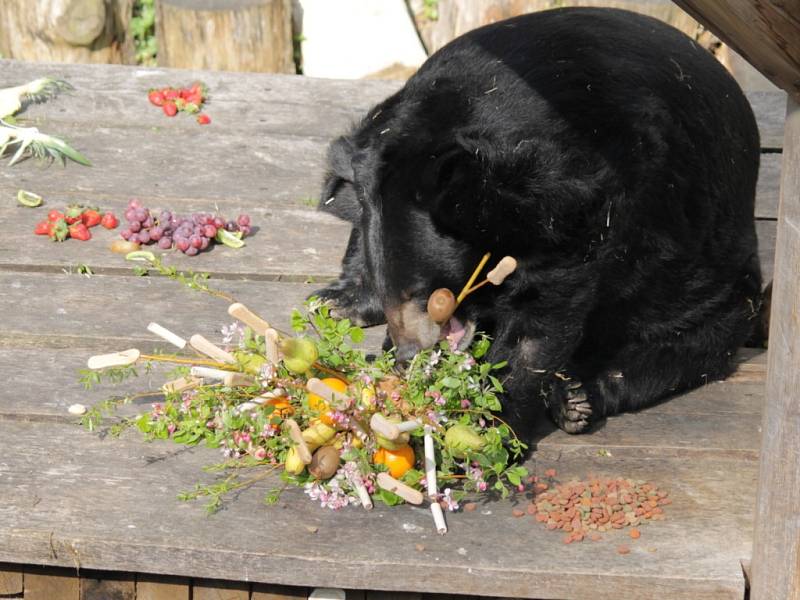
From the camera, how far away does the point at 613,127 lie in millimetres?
3410

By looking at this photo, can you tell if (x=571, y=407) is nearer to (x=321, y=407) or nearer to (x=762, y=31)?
(x=321, y=407)

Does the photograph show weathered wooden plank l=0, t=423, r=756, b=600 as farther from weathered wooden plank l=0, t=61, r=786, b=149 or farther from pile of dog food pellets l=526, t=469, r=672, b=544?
weathered wooden plank l=0, t=61, r=786, b=149

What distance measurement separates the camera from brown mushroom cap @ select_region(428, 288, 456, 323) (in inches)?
132

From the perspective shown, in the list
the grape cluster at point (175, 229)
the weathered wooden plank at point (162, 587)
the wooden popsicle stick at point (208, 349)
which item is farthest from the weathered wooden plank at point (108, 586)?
the grape cluster at point (175, 229)

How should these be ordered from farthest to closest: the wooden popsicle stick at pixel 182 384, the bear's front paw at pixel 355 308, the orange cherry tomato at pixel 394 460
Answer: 1. the bear's front paw at pixel 355 308
2. the wooden popsicle stick at pixel 182 384
3. the orange cherry tomato at pixel 394 460

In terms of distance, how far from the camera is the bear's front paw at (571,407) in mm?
3553

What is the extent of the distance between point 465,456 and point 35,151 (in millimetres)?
2929

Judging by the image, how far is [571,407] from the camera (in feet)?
11.7

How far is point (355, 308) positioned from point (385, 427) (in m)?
1.19

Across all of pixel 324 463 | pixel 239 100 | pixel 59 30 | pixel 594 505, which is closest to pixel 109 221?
pixel 239 100

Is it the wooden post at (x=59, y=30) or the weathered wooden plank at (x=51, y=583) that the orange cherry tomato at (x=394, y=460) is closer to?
the weathered wooden plank at (x=51, y=583)

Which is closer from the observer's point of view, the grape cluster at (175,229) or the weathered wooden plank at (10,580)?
the weathered wooden plank at (10,580)

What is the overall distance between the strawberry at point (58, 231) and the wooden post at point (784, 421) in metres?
2.90

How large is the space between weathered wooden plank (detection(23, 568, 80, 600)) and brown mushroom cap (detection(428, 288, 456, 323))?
1.25m
